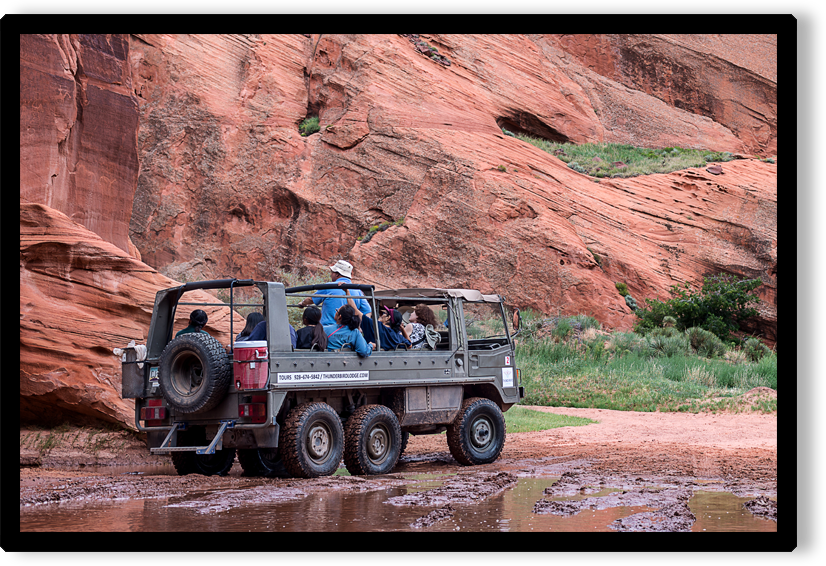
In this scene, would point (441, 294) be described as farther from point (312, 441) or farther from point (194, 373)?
point (194, 373)

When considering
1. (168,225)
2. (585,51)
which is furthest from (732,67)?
(168,225)

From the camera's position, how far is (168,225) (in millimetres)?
37594

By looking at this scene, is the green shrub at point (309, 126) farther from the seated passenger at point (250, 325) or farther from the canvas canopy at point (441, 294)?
the seated passenger at point (250, 325)

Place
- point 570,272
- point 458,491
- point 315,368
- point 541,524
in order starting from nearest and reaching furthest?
point 541,524 → point 458,491 → point 315,368 → point 570,272

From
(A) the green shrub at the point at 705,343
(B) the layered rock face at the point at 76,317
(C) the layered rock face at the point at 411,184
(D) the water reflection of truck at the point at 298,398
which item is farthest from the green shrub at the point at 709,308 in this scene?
(B) the layered rock face at the point at 76,317

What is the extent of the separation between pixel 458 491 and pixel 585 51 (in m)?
47.3

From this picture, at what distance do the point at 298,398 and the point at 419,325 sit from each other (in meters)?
2.43

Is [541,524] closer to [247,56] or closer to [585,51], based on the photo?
[247,56]

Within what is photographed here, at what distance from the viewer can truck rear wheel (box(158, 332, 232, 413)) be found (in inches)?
358

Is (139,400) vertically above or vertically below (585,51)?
below

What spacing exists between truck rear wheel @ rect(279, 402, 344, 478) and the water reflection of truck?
1 centimetres

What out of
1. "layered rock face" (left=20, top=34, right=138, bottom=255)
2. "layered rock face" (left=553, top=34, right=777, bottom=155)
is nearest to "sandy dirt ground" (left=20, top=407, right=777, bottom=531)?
"layered rock face" (left=20, top=34, right=138, bottom=255)

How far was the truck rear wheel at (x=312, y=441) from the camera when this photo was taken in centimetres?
928

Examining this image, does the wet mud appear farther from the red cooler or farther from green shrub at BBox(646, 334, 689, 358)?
green shrub at BBox(646, 334, 689, 358)
